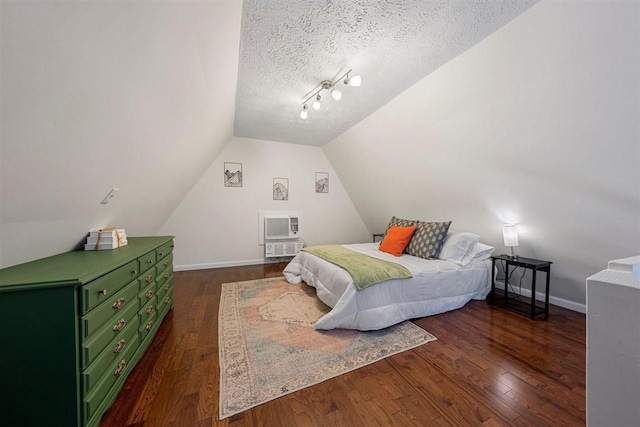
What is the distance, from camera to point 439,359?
5.61 ft

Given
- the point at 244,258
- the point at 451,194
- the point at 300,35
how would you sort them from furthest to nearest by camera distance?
1. the point at 244,258
2. the point at 451,194
3. the point at 300,35

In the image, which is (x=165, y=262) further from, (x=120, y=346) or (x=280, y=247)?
(x=280, y=247)

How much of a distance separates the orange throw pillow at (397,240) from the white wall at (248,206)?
6.04 feet

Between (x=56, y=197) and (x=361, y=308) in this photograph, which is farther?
(x=361, y=308)

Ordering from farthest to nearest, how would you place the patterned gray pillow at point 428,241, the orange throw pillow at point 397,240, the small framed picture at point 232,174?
the small framed picture at point 232,174 → the orange throw pillow at point 397,240 → the patterned gray pillow at point 428,241

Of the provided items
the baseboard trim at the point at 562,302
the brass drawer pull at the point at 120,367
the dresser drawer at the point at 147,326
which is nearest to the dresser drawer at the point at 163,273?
the dresser drawer at the point at 147,326

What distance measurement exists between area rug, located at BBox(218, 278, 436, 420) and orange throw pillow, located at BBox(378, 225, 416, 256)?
1.04 metres

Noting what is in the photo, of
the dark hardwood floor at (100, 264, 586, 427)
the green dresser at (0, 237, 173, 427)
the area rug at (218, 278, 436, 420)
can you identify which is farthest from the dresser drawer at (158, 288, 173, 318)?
the green dresser at (0, 237, 173, 427)

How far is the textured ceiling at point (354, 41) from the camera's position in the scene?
1.45m

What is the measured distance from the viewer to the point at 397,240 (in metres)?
3.16

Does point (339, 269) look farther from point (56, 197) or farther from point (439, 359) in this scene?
point (56, 197)

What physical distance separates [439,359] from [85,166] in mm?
2543

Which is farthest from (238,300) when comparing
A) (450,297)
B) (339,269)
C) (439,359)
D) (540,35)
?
(540,35)

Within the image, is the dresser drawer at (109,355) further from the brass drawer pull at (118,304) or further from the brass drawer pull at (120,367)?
the brass drawer pull at (118,304)
